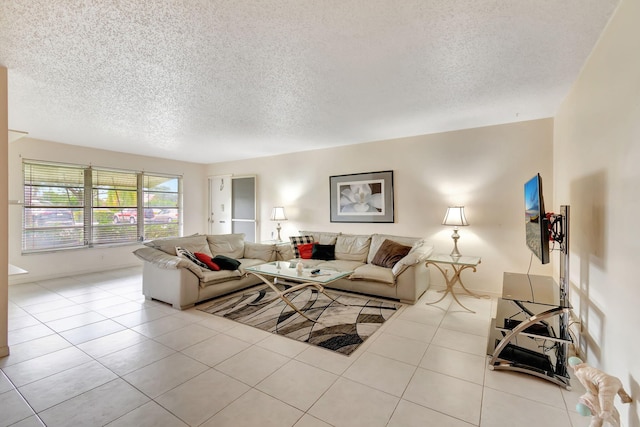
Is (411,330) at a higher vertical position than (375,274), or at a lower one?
lower

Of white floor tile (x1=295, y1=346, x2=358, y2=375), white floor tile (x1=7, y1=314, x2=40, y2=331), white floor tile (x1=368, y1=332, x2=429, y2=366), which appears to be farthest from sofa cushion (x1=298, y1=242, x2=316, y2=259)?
white floor tile (x1=7, y1=314, x2=40, y2=331)

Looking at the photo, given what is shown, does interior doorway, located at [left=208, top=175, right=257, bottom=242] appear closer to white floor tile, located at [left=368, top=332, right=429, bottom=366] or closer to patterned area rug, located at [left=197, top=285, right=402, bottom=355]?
patterned area rug, located at [left=197, top=285, right=402, bottom=355]

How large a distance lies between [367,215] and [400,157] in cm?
114

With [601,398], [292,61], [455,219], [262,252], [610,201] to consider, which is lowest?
[601,398]

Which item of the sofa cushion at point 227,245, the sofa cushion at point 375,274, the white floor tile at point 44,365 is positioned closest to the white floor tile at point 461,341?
the sofa cushion at point 375,274

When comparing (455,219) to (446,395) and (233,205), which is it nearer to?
(446,395)

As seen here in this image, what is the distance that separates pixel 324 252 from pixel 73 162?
196 inches

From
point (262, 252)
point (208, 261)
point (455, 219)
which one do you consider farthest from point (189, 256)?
point (455, 219)

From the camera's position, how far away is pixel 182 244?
4297 mm

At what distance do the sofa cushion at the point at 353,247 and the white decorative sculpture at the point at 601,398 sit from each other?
10.5 feet

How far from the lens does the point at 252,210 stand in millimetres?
6566

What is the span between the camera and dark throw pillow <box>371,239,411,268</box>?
404 centimetres

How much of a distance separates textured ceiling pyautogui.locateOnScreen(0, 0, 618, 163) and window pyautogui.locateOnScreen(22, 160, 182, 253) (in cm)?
136

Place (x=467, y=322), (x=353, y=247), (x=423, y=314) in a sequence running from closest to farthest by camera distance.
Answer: (x=467, y=322) < (x=423, y=314) < (x=353, y=247)
